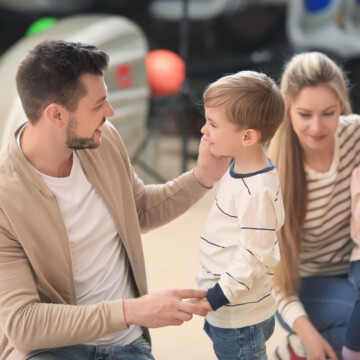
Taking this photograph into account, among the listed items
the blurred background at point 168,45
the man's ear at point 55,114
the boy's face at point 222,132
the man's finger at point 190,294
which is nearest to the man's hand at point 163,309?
the man's finger at point 190,294

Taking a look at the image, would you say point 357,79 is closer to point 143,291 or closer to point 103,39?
point 103,39

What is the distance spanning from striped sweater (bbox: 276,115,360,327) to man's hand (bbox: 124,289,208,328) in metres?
0.59

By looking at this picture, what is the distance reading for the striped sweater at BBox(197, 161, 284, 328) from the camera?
1.37m

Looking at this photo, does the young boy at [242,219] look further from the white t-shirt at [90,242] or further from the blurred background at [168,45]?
the blurred background at [168,45]

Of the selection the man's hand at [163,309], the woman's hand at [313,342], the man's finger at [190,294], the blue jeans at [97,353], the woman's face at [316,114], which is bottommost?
the woman's hand at [313,342]

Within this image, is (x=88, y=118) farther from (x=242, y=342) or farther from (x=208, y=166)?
(x=242, y=342)

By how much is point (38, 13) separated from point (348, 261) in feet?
12.1

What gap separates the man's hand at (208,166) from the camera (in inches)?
63.7

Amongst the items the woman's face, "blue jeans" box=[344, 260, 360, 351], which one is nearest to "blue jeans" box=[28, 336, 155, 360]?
"blue jeans" box=[344, 260, 360, 351]

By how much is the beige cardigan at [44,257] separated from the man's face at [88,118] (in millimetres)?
105

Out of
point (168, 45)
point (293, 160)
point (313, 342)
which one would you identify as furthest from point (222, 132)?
point (168, 45)

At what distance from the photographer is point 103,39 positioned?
3424 mm

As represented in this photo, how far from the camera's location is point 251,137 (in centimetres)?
140

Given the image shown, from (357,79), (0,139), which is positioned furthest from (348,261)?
(357,79)
